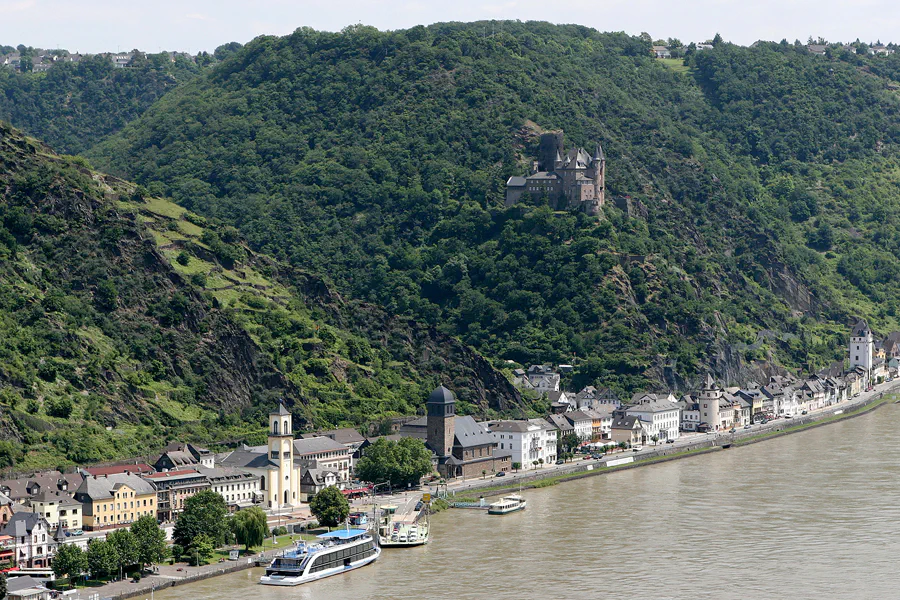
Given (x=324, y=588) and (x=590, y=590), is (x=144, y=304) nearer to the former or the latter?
(x=324, y=588)

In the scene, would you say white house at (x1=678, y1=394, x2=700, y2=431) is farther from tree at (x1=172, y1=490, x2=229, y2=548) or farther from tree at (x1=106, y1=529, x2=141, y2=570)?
tree at (x1=106, y1=529, x2=141, y2=570)

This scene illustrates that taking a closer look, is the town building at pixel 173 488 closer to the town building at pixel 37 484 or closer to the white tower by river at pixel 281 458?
the town building at pixel 37 484

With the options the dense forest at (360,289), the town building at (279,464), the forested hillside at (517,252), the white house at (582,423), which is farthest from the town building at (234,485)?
the forested hillside at (517,252)

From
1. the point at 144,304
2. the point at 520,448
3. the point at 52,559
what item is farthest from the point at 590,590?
the point at 144,304

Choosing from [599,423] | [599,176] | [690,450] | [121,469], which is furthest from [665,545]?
[599,176]

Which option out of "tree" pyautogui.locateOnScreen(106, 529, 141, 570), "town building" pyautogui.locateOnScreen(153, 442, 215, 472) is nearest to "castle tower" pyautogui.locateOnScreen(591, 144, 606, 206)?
"town building" pyautogui.locateOnScreen(153, 442, 215, 472)

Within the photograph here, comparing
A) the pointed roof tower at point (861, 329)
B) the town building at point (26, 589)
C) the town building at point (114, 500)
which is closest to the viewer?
the town building at point (26, 589)
